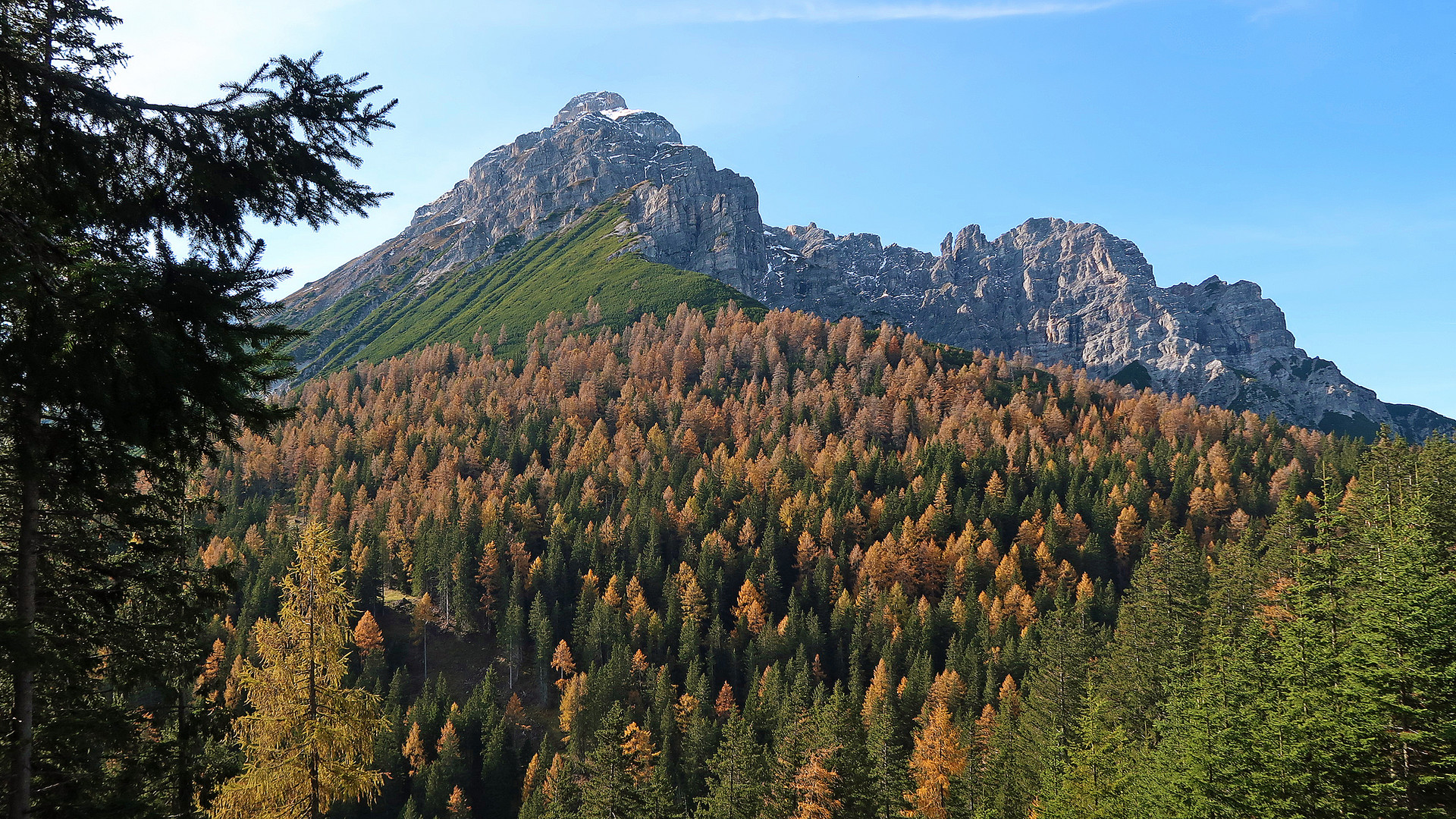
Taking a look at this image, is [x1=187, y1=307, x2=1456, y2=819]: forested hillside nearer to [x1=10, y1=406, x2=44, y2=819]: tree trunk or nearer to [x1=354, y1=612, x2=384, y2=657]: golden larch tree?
[x1=354, y1=612, x2=384, y2=657]: golden larch tree

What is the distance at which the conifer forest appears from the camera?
9984 mm

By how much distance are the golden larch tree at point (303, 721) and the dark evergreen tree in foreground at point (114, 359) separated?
8.06 metres

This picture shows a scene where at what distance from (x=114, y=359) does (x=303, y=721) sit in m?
15.3

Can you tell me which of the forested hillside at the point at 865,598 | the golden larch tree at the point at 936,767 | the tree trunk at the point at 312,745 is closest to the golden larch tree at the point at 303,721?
the tree trunk at the point at 312,745

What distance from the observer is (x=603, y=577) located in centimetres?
12219

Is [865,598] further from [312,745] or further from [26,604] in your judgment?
[26,604]

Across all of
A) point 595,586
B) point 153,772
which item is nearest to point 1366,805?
point 153,772

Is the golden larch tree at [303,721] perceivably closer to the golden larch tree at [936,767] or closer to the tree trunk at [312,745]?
the tree trunk at [312,745]

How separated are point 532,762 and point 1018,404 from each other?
140m

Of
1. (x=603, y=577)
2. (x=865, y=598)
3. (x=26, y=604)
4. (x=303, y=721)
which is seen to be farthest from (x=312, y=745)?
(x=603, y=577)

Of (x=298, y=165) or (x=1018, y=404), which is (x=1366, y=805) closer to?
(x=298, y=165)

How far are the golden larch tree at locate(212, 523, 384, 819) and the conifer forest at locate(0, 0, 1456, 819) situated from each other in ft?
0.32

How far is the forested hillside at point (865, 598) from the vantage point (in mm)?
34938

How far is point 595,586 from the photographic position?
11625cm
